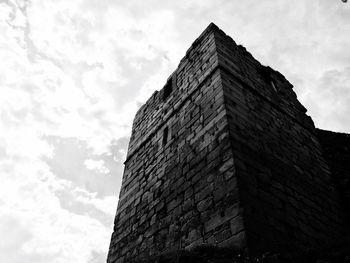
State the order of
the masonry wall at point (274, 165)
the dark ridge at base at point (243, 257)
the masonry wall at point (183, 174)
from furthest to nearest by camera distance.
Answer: the masonry wall at point (183, 174) < the masonry wall at point (274, 165) < the dark ridge at base at point (243, 257)

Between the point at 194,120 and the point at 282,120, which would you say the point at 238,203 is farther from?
the point at 282,120

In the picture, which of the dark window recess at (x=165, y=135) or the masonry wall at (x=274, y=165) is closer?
the masonry wall at (x=274, y=165)

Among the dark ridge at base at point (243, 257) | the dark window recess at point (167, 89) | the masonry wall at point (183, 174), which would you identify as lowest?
the dark ridge at base at point (243, 257)

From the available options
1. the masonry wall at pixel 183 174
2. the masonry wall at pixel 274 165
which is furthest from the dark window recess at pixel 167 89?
the masonry wall at pixel 274 165

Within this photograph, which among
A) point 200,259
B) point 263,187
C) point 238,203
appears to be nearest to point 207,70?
point 263,187

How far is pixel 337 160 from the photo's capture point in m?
7.80

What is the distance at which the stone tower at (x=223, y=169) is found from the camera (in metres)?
4.50

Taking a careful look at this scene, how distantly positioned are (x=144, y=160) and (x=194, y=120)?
186 cm

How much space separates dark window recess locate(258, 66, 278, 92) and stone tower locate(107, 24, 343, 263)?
39mm

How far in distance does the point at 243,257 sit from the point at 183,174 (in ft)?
7.65

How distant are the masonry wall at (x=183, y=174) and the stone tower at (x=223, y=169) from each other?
0.02 meters

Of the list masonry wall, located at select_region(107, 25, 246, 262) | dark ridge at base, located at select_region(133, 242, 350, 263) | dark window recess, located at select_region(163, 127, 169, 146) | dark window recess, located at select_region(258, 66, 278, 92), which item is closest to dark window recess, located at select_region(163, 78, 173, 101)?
masonry wall, located at select_region(107, 25, 246, 262)

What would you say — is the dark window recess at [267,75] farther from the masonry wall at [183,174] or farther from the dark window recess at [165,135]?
the dark window recess at [165,135]

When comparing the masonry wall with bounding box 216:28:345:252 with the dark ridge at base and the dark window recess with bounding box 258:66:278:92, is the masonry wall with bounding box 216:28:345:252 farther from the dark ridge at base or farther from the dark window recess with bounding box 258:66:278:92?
the dark ridge at base
